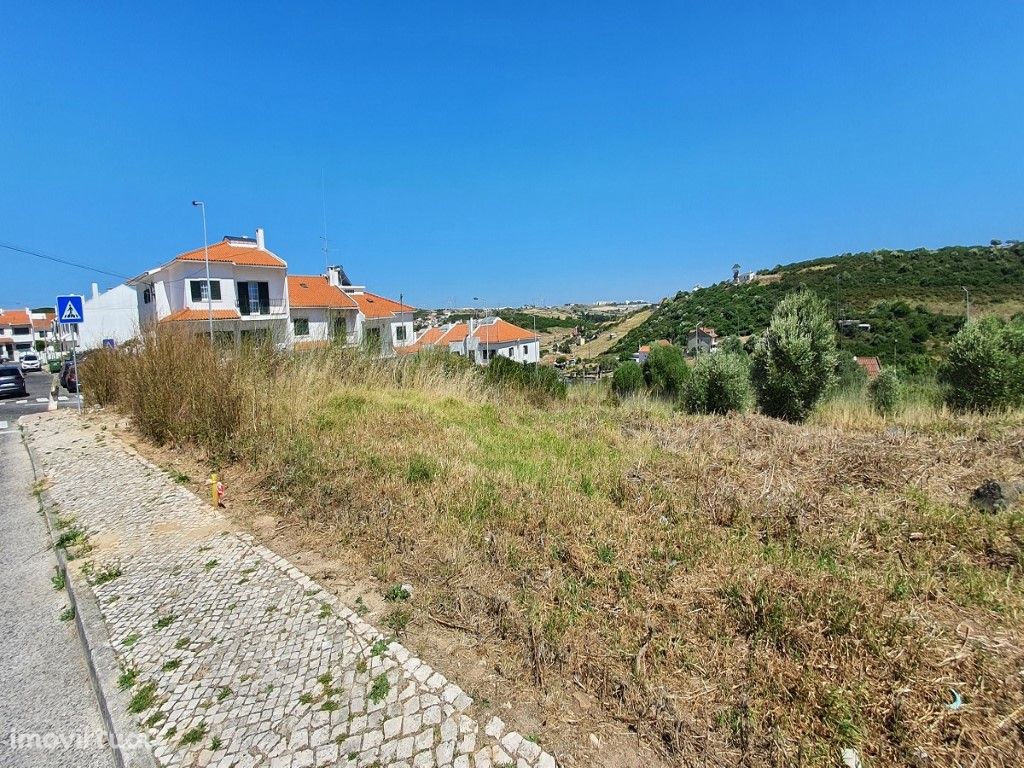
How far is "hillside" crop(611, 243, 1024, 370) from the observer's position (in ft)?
76.9

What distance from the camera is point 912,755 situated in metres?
1.74

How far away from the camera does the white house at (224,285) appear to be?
2555 centimetres

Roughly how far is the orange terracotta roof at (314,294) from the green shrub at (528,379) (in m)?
19.2

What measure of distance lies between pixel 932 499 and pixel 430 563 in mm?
4078

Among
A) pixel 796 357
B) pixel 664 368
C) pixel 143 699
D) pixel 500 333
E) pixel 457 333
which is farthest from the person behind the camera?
pixel 500 333

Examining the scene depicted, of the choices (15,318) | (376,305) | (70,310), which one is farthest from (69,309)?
(15,318)

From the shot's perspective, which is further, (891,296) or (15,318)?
(15,318)

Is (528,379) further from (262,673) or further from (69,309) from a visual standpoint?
(69,309)

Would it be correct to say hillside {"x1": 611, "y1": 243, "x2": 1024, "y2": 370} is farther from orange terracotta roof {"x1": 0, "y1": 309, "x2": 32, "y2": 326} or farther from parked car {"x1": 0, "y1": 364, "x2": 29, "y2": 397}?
orange terracotta roof {"x1": 0, "y1": 309, "x2": 32, "y2": 326}

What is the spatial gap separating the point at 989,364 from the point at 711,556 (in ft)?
28.8

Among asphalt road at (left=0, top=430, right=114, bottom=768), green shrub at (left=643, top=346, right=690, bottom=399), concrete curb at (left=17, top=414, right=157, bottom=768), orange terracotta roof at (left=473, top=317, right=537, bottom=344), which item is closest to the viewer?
concrete curb at (left=17, top=414, right=157, bottom=768)

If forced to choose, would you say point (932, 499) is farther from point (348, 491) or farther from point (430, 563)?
point (348, 491)

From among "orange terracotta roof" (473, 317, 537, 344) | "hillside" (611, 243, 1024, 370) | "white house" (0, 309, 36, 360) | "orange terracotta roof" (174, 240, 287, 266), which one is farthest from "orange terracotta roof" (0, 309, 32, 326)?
"hillside" (611, 243, 1024, 370)

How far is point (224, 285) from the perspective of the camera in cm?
2658
